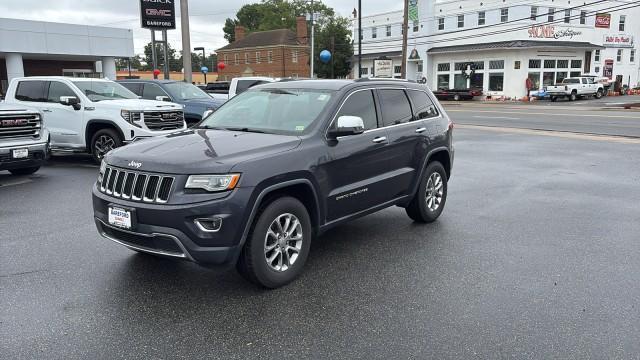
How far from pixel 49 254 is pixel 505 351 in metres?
4.42

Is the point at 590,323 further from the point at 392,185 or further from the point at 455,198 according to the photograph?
the point at 455,198

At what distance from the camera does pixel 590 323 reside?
389 centimetres

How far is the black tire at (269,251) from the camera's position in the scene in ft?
14.0

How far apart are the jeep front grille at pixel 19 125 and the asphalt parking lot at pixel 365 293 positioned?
2155mm

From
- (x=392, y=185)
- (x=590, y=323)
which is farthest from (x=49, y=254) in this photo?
(x=590, y=323)

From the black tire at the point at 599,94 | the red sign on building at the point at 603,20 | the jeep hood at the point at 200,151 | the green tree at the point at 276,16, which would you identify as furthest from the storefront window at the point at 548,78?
the jeep hood at the point at 200,151

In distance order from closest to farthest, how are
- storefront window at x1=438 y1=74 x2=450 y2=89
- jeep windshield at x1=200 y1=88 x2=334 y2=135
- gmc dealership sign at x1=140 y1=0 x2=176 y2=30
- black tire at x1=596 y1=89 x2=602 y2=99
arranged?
jeep windshield at x1=200 y1=88 x2=334 y2=135 < gmc dealership sign at x1=140 y1=0 x2=176 y2=30 < black tire at x1=596 y1=89 x2=602 y2=99 < storefront window at x1=438 y1=74 x2=450 y2=89

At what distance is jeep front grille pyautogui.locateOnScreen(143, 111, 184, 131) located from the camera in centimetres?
1073

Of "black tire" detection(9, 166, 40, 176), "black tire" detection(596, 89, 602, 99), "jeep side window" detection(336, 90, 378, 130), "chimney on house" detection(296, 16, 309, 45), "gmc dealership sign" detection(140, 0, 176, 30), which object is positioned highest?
"chimney on house" detection(296, 16, 309, 45)

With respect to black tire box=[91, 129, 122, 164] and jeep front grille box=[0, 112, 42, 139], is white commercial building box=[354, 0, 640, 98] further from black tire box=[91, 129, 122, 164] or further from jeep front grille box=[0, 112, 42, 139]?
jeep front grille box=[0, 112, 42, 139]

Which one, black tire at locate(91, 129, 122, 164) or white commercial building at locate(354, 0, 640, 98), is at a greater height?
white commercial building at locate(354, 0, 640, 98)

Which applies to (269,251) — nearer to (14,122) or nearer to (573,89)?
(14,122)

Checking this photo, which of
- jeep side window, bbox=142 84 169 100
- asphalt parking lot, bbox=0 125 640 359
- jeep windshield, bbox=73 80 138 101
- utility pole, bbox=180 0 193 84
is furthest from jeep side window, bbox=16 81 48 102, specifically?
utility pole, bbox=180 0 193 84

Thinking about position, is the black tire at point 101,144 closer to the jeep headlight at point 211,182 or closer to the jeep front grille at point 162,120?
the jeep front grille at point 162,120
